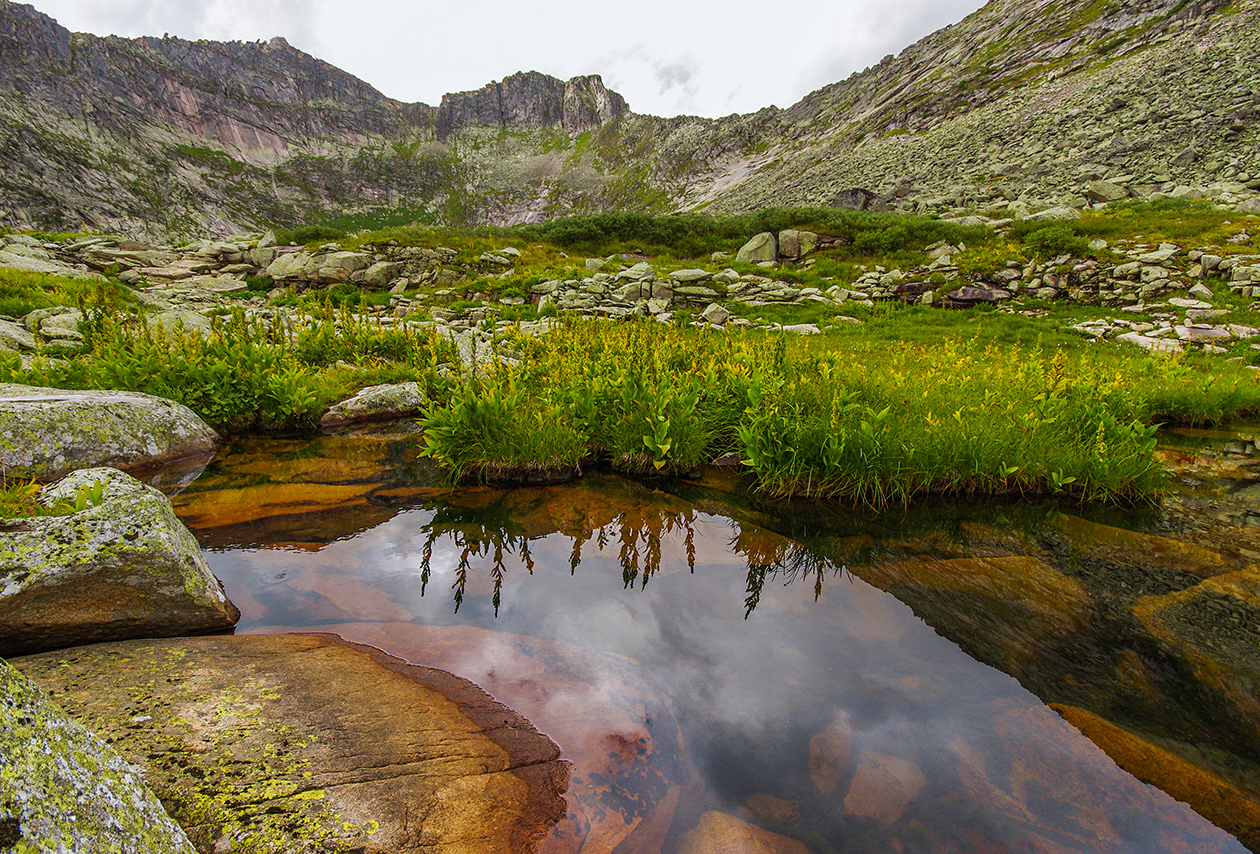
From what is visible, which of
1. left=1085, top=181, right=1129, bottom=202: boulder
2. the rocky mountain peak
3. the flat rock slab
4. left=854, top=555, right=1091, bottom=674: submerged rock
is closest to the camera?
the flat rock slab

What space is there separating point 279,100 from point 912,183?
151m

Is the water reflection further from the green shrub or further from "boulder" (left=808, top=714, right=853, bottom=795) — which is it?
the green shrub

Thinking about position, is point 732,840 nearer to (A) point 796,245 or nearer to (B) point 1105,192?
(A) point 796,245

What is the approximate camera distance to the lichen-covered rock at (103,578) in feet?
8.07

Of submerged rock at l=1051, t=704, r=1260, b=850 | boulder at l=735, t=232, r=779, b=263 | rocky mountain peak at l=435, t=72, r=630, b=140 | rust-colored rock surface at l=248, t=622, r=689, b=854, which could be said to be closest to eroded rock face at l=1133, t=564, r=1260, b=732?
submerged rock at l=1051, t=704, r=1260, b=850

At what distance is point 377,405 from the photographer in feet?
26.1

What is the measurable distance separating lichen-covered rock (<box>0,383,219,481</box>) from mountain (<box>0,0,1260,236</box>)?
3872 cm

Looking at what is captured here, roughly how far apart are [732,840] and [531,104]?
563 feet

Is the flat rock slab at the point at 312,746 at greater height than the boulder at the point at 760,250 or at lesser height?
lesser

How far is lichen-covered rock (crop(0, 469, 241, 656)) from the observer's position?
2.46 meters

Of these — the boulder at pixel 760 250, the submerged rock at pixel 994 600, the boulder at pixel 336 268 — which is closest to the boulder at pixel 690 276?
the boulder at pixel 760 250

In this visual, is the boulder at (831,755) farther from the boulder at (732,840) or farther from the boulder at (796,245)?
the boulder at (796,245)

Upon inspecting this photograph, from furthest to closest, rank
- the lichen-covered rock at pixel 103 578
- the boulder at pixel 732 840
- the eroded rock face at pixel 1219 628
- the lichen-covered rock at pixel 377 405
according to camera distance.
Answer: the lichen-covered rock at pixel 377 405
the eroded rock face at pixel 1219 628
the lichen-covered rock at pixel 103 578
the boulder at pixel 732 840

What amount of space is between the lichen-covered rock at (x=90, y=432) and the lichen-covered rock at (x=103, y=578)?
7.52 feet
